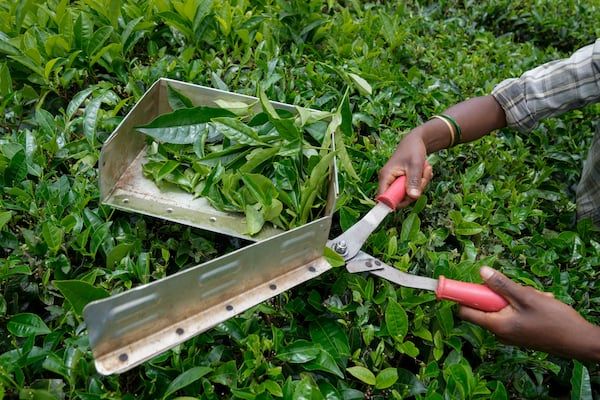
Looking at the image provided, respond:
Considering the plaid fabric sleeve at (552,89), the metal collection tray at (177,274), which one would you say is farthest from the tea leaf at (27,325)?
the plaid fabric sleeve at (552,89)

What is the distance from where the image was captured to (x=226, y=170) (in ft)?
4.59

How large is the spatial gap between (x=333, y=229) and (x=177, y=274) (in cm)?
58

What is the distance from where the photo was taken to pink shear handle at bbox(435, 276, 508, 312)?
1188 mm

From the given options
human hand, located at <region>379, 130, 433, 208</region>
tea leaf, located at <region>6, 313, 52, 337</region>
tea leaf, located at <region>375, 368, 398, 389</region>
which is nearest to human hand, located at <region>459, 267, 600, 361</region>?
tea leaf, located at <region>375, 368, 398, 389</region>

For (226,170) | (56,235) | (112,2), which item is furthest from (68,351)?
(112,2)

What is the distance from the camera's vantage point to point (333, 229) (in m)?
1.46

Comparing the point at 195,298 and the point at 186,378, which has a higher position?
the point at 195,298

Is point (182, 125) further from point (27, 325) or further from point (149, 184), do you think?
point (27, 325)

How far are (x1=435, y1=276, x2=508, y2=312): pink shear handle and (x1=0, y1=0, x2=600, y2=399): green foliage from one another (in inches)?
2.9

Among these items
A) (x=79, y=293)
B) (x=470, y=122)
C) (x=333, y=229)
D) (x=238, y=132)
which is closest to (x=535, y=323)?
(x=333, y=229)

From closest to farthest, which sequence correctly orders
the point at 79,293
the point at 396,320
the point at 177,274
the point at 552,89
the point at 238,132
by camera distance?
the point at 177,274 < the point at 79,293 < the point at 396,320 < the point at 238,132 < the point at 552,89

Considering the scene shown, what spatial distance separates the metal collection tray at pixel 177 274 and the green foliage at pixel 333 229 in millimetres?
69

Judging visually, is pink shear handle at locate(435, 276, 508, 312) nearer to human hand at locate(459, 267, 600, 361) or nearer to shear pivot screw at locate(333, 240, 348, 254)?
human hand at locate(459, 267, 600, 361)

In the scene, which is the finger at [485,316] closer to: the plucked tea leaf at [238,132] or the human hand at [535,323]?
the human hand at [535,323]
